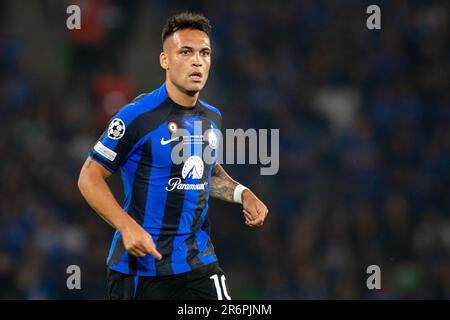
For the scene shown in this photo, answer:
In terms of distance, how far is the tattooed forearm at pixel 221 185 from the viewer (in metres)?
5.13

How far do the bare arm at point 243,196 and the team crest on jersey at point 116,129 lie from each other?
78 cm

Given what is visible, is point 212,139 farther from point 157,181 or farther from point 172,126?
point 157,181

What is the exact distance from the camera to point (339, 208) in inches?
382

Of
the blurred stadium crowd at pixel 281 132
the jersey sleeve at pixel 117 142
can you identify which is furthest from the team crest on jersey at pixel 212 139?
the blurred stadium crowd at pixel 281 132

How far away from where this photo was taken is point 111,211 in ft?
14.4

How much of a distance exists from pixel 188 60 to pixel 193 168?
0.60m

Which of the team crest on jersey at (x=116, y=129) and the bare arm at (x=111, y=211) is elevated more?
the team crest on jersey at (x=116, y=129)

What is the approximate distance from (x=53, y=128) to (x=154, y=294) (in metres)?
6.43

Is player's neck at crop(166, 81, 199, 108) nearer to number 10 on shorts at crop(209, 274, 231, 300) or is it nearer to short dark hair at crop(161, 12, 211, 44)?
short dark hair at crop(161, 12, 211, 44)

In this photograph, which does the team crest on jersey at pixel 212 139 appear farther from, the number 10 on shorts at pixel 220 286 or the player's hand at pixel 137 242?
the player's hand at pixel 137 242

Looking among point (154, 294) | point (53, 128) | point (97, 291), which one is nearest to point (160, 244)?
point (154, 294)

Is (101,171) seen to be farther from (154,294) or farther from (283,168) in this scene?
(283,168)

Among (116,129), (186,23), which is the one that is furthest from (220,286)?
(186,23)

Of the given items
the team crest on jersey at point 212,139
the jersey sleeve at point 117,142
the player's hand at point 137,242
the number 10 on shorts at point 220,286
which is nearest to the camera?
the player's hand at point 137,242
